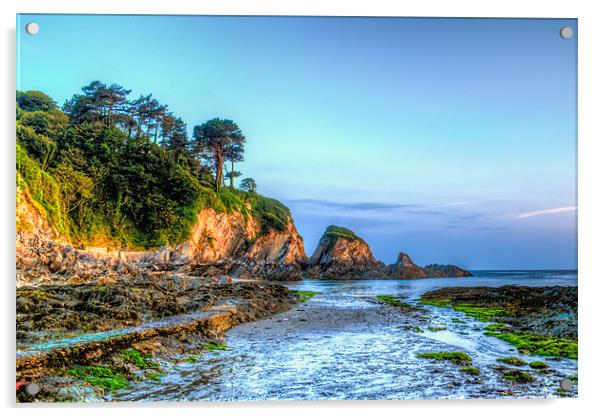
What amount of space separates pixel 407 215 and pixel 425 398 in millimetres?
1774

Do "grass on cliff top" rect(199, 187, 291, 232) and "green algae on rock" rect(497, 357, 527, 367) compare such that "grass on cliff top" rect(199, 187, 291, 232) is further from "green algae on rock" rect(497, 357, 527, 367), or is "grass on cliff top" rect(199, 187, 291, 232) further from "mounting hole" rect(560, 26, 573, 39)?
A: "mounting hole" rect(560, 26, 573, 39)

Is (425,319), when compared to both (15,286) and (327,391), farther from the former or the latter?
(15,286)

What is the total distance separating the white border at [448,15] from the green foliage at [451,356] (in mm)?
403

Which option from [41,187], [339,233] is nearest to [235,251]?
[339,233]

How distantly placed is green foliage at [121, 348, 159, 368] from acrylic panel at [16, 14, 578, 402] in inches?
0.7

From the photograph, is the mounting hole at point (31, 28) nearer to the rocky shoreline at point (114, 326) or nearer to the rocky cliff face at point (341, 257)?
the rocky shoreline at point (114, 326)

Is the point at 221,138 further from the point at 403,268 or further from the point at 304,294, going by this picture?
the point at 304,294

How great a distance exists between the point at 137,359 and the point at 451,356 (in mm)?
2847

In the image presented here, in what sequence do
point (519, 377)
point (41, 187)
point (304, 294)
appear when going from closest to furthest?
point (519, 377) < point (41, 187) < point (304, 294)

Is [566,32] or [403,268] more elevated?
[566,32]

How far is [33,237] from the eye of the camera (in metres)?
4.04

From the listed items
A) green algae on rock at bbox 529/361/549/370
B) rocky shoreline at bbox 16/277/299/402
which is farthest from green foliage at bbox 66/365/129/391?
green algae on rock at bbox 529/361/549/370

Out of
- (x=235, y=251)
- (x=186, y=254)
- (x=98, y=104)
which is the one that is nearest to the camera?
(x=98, y=104)

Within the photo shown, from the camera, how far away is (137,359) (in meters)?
3.62
